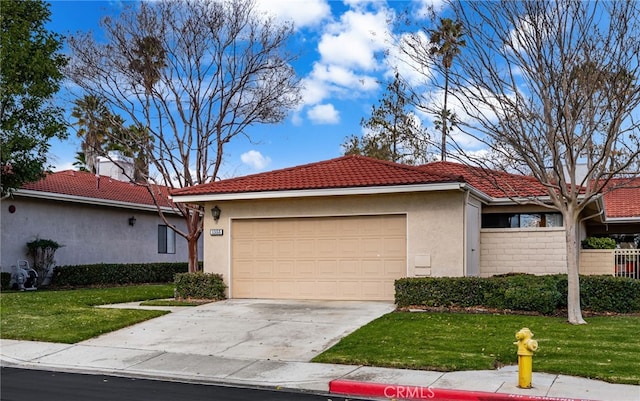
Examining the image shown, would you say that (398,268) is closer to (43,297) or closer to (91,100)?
(43,297)

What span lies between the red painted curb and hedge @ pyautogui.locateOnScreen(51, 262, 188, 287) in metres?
16.6

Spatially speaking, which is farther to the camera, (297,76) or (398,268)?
(297,76)

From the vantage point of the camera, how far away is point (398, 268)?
1645 cm

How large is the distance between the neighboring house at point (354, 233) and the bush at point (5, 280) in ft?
23.8

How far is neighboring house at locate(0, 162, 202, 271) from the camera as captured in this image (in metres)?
22.0

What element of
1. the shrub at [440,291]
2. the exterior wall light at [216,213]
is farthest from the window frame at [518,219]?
the exterior wall light at [216,213]

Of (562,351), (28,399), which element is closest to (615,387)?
(562,351)

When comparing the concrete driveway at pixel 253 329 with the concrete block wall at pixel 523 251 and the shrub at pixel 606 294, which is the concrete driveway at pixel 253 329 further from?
the concrete block wall at pixel 523 251

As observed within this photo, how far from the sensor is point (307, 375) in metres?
9.46

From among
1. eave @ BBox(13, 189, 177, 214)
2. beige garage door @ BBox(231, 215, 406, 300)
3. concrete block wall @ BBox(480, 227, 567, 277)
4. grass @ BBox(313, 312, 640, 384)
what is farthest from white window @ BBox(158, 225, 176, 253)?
grass @ BBox(313, 312, 640, 384)

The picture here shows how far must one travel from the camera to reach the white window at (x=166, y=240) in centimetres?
2880

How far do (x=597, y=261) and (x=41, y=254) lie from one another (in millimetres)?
18299

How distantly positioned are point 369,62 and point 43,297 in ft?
35.5

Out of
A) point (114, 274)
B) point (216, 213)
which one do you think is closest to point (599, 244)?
point (216, 213)
